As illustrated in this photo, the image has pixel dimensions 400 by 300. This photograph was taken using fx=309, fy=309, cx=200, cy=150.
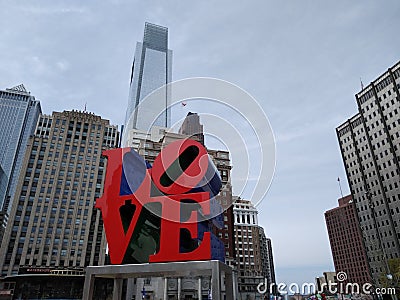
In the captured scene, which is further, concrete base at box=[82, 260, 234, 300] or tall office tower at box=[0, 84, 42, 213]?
tall office tower at box=[0, 84, 42, 213]

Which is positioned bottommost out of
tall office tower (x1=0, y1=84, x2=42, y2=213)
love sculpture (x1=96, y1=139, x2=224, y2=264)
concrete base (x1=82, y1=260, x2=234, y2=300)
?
concrete base (x1=82, y1=260, x2=234, y2=300)

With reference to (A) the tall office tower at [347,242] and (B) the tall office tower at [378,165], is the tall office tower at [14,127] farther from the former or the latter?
(A) the tall office tower at [347,242]

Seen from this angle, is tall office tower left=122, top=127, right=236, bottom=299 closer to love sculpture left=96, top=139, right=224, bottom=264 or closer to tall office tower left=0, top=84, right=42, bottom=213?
love sculpture left=96, top=139, right=224, bottom=264

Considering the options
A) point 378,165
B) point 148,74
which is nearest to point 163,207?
point 378,165

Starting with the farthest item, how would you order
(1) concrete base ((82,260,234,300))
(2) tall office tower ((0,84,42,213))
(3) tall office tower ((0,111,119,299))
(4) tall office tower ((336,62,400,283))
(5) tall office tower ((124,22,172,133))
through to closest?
(2) tall office tower ((0,84,42,213)), (5) tall office tower ((124,22,172,133)), (4) tall office tower ((336,62,400,283)), (3) tall office tower ((0,111,119,299)), (1) concrete base ((82,260,234,300))

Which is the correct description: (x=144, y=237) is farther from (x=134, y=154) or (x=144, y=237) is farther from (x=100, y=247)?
(x=100, y=247)

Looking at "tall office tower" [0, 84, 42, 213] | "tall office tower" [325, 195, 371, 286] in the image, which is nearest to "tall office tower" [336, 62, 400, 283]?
"tall office tower" [325, 195, 371, 286]

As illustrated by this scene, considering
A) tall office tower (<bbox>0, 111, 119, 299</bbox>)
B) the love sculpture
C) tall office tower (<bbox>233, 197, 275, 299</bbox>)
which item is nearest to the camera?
the love sculpture

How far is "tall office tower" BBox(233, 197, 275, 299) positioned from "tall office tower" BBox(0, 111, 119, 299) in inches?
1453

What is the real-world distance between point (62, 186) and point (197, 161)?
7412cm

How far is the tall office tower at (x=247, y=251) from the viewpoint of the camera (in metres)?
80.2

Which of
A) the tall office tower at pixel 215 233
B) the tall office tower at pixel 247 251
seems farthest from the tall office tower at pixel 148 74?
the tall office tower at pixel 247 251

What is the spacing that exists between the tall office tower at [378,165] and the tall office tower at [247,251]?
2889cm

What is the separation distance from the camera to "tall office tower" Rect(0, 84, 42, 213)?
588ft
